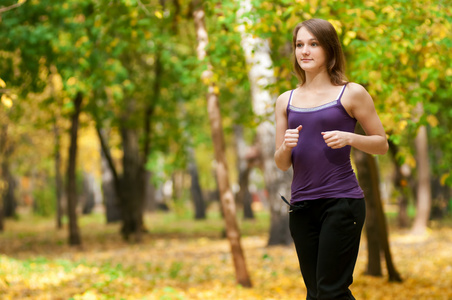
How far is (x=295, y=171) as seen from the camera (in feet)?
10.2

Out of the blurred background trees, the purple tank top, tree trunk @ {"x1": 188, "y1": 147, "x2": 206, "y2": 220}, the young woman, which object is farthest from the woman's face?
tree trunk @ {"x1": 188, "y1": 147, "x2": 206, "y2": 220}

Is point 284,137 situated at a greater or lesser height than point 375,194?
greater

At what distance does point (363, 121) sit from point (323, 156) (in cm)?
31

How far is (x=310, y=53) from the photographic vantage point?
3076 mm

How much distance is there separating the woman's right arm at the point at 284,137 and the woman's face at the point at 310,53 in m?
0.23

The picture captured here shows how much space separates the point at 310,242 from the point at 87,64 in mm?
8807

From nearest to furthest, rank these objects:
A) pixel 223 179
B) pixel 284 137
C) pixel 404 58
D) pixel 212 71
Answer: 1. pixel 284 137
2. pixel 404 58
3. pixel 212 71
4. pixel 223 179

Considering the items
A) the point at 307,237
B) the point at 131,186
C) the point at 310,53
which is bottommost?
the point at 307,237

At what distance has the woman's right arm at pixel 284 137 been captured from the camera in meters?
2.92

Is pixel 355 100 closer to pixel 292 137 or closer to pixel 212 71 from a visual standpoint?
pixel 292 137

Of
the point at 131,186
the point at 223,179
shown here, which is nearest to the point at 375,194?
the point at 223,179

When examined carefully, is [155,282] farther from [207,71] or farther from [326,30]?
[326,30]

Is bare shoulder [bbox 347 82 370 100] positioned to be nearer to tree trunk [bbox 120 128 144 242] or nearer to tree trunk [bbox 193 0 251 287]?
tree trunk [bbox 193 0 251 287]

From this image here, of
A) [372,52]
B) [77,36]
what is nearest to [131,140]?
[77,36]
